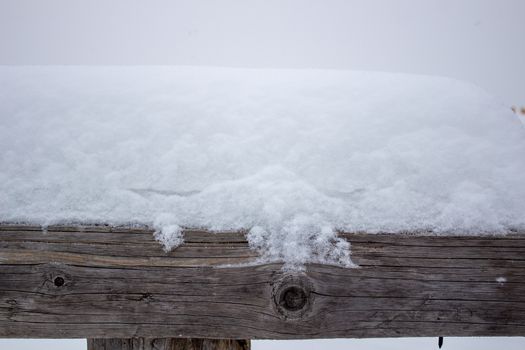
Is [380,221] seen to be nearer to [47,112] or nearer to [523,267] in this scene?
[523,267]

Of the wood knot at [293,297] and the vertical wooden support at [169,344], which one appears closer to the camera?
the wood knot at [293,297]

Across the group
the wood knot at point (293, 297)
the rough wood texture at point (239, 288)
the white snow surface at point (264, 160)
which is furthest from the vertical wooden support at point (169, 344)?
the white snow surface at point (264, 160)

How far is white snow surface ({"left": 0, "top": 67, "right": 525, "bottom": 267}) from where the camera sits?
91cm

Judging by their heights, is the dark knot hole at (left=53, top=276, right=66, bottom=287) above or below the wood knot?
above

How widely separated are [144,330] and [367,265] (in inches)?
24.1

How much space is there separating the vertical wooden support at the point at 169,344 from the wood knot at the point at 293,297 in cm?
25

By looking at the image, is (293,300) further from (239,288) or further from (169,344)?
(169,344)

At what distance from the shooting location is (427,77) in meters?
1.34

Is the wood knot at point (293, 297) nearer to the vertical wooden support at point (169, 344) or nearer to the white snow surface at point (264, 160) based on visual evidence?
the white snow surface at point (264, 160)

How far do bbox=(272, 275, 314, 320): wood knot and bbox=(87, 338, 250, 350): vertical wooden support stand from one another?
252 mm

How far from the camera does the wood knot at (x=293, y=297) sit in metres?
0.91

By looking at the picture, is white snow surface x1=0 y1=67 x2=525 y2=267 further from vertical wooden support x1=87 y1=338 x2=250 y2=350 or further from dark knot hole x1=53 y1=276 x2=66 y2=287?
vertical wooden support x1=87 y1=338 x2=250 y2=350

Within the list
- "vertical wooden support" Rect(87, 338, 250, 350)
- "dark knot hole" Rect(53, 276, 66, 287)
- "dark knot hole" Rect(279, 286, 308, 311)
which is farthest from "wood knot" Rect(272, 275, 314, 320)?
"dark knot hole" Rect(53, 276, 66, 287)

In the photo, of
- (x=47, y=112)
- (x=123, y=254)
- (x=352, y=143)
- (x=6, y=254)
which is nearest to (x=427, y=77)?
(x=352, y=143)
